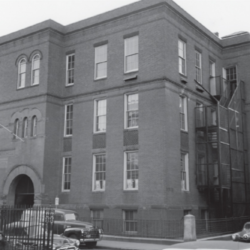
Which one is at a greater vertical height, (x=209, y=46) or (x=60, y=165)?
(x=209, y=46)

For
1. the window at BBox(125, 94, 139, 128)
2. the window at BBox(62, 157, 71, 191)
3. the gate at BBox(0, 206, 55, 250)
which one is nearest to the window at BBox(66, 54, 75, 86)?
the window at BBox(125, 94, 139, 128)

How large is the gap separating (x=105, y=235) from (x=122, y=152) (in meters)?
5.18

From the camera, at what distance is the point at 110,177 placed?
84.3 feet

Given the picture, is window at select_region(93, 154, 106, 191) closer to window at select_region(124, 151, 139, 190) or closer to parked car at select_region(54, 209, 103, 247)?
window at select_region(124, 151, 139, 190)

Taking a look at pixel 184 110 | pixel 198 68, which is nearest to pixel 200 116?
pixel 184 110

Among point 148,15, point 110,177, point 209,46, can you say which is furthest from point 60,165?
point 209,46

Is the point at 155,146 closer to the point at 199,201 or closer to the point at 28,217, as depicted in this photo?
the point at 199,201

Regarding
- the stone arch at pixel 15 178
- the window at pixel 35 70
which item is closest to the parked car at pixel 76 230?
the stone arch at pixel 15 178

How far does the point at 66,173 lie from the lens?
2798 centimetres

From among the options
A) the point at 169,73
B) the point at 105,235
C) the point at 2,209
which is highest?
the point at 169,73

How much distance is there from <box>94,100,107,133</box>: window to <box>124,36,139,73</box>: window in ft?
9.33

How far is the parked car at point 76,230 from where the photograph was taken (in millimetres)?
19328

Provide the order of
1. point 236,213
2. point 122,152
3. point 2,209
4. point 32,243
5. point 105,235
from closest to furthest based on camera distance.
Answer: point 32,243, point 2,209, point 105,235, point 122,152, point 236,213

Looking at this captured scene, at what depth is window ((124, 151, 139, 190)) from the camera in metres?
24.7
